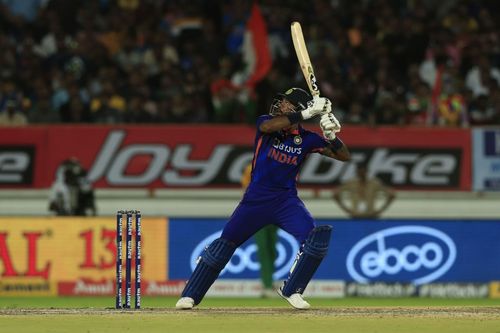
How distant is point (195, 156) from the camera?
64.2 feet

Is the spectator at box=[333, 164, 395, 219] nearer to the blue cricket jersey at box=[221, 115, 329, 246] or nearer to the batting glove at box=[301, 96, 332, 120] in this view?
the blue cricket jersey at box=[221, 115, 329, 246]

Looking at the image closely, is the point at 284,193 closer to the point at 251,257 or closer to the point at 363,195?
the point at 251,257

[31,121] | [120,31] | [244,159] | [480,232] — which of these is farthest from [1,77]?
[480,232]

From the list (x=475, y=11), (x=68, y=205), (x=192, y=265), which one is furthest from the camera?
(x=475, y=11)

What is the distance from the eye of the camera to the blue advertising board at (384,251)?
1716cm

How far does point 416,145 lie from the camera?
19.6 meters

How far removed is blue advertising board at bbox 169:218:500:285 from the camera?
17.2 meters

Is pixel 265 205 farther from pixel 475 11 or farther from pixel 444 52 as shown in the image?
pixel 475 11

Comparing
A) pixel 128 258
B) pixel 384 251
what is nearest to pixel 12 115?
pixel 384 251

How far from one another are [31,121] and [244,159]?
127 inches

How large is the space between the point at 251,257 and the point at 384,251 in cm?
175

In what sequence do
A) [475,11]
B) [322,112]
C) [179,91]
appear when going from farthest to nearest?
1. [475,11]
2. [179,91]
3. [322,112]

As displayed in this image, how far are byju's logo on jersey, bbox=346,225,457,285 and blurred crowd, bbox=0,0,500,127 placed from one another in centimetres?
279

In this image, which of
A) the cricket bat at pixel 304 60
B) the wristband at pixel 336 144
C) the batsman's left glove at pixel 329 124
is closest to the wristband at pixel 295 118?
the batsman's left glove at pixel 329 124
